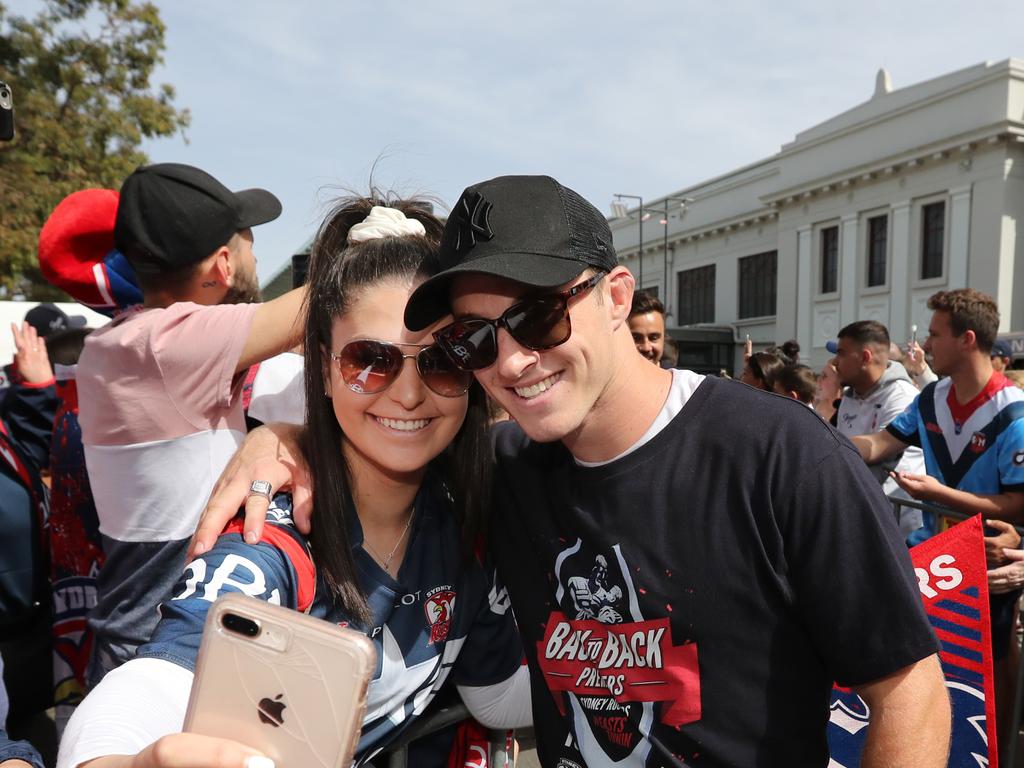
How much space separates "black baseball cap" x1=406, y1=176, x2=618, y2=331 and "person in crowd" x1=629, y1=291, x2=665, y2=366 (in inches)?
150

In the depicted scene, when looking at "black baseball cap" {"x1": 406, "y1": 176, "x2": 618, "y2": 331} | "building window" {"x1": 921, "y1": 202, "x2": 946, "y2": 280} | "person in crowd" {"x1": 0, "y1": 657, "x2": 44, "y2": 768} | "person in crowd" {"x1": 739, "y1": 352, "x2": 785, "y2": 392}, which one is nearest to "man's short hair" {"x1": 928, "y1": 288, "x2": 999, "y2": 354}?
"person in crowd" {"x1": 739, "y1": 352, "x2": 785, "y2": 392}

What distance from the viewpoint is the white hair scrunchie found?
1764mm

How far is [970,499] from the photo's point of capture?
3625 mm

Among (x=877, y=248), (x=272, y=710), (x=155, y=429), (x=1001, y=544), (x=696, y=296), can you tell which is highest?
(x=877, y=248)

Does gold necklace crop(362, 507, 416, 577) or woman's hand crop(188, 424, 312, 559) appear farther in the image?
gold necklace crop(362, 507, 416, 577)

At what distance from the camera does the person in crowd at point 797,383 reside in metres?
6.69

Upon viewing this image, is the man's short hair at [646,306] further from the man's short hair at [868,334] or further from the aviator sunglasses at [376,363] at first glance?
the aviator sunglasses at [376,363]

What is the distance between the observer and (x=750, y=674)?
157 cm

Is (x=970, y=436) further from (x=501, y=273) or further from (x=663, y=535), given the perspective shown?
(x=501, y=273)

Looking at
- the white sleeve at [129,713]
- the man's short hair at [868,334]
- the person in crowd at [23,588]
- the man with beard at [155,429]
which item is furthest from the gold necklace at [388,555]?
the man's short hair at [868,334]

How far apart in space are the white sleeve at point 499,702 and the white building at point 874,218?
1113 inches

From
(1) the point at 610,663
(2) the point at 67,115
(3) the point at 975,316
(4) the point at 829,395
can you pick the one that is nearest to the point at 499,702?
(1) the point at 610,663

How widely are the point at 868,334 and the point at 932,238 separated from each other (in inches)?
1042

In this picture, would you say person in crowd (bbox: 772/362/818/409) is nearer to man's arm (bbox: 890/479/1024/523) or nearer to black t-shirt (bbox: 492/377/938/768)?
man's arm (bbox: 890/479/1024/523)
